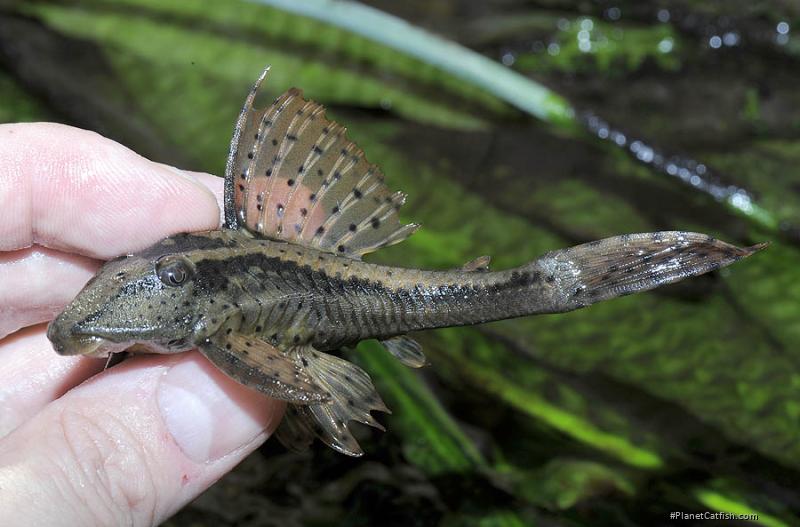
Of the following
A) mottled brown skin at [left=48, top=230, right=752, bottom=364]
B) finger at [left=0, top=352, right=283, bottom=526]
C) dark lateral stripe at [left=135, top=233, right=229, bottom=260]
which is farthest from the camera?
dark lateral stripe at [left=135, top=233, right=229, bottom=260]

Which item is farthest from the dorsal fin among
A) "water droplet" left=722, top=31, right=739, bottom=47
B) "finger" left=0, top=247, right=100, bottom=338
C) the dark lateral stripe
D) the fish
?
"water droplet" left=722, top=31, right=739, bottom=47

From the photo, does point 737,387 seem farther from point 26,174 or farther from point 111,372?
point 26,174

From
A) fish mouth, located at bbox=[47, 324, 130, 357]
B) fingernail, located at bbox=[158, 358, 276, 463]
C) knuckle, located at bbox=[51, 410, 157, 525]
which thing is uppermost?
fish mouth, located at bbox=[47, 324, 130, 357]

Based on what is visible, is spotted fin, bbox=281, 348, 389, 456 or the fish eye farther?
spotted fin, bbox=281, 348, 389, 456

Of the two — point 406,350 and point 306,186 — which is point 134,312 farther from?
point 406,350

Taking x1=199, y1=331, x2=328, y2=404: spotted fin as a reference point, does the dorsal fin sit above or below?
above

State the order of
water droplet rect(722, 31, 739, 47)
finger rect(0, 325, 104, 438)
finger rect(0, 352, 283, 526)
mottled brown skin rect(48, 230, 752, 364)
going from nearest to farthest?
finger rect(0, 352, 283, 526) < mottled brown skin rect(48, 230, 752, 364) < finger rect(0, 325, 104, 438) < water droplet rect(722, 31, 739, 47)

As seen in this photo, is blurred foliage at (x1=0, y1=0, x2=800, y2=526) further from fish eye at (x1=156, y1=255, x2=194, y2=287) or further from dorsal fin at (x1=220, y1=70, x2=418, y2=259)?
fish eye at (x1=156, y1=255, x2=194, y2=287)
